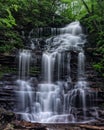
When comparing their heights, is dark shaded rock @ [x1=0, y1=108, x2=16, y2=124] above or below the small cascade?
below

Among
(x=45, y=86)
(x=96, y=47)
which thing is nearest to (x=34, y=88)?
(x=45, y=86)

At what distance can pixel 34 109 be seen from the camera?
480 inches

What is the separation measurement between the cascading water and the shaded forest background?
118cm

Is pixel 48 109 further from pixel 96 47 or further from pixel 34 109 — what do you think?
pixel 96 47

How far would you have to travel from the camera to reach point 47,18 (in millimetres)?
20594


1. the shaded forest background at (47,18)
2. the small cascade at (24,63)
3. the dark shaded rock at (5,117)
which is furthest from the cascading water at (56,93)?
the dark shaded rock at (5,117)

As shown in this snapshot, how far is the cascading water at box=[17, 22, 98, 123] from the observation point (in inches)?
466

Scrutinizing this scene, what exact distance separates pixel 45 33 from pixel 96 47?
3.82 metres

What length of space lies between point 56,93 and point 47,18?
355 inches

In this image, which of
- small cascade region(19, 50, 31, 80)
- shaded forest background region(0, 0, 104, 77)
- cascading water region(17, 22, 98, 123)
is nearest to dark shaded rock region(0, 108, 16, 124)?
cascading water region(17, 22, 98, 123)

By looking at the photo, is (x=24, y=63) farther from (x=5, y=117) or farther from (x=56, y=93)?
(x=5, y=117)

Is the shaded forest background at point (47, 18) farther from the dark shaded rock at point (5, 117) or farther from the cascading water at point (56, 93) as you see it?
the dark shaded rock at point (5, 117)

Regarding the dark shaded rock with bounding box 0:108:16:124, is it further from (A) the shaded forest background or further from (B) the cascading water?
(A) the shaded forest background

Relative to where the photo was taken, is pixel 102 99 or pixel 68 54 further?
pixel 68 54
